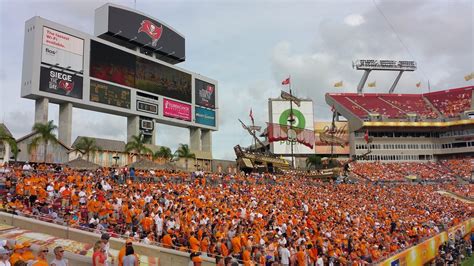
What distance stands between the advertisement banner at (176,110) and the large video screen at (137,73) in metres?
0.87

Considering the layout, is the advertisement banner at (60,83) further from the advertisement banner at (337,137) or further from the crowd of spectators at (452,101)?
the crowd of spectators at (452,101)

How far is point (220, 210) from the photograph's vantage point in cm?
1764

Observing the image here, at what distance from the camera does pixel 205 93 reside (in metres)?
60.2

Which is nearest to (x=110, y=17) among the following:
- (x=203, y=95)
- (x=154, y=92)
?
(x=154, y=92)

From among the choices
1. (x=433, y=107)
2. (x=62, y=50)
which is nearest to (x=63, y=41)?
(x=62, y=50)

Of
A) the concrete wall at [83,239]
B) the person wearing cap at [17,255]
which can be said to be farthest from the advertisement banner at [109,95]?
the person wearing cap at [17,255]

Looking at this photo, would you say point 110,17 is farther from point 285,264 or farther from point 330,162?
point 285,264

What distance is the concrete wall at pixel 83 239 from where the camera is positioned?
10.2 meters

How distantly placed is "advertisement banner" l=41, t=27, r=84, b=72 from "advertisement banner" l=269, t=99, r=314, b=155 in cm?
3710

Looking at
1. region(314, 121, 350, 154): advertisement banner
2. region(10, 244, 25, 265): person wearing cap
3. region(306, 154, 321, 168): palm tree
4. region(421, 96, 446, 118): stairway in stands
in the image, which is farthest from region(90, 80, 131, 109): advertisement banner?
region(421, 96, 446, 118): stairway in stands

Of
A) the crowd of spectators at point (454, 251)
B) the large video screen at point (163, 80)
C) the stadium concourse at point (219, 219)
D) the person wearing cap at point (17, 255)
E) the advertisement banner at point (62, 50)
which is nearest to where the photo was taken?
the person wearing cap at point (17, 255)

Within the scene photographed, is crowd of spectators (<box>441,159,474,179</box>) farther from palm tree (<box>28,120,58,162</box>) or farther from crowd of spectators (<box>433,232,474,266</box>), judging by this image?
palm tree (<box>28,120,58,162</box>)

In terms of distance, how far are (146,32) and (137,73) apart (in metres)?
6.70

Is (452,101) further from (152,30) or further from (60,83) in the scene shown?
(60,83)
